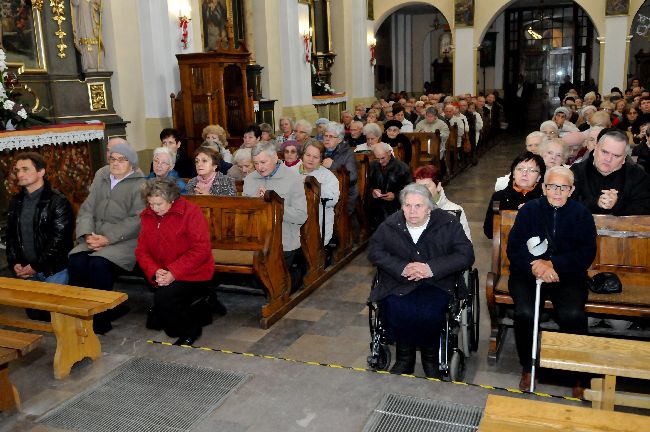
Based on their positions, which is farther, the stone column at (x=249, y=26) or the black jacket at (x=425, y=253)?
the stone column at (x=249, y=26)

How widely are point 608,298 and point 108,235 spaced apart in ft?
11.6

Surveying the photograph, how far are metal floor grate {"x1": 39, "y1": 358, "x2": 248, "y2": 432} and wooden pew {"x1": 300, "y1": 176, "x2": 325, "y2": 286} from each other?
A: 79.5 inches

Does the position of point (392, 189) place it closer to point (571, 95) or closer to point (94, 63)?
point (94, 63)

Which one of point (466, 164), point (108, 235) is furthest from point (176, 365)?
point (466, 164)

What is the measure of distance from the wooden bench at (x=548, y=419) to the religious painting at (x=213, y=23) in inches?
420

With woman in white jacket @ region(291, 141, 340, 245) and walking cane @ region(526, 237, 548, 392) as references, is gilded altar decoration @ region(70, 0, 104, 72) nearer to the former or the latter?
woman in white jacket @ region(291, 141, 340, 245)

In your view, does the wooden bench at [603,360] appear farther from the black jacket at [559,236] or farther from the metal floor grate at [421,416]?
the black jacket at [559,236]

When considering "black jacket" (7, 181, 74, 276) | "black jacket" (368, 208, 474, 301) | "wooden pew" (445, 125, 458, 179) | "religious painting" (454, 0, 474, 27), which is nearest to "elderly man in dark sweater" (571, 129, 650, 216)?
"black jacket" (368, 208, 474, 301)

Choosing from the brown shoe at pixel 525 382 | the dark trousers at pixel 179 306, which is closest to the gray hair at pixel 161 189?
the dark trousers at pixel 179 306

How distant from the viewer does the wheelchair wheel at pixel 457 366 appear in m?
3.70

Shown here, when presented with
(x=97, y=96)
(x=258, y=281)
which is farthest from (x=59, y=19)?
(x=258, y=281)

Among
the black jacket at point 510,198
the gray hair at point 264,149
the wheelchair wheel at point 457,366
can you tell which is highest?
the gray hair at point 264,149

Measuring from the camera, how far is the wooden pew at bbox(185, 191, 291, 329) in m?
4.87

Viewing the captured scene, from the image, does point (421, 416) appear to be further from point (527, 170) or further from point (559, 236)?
point (527, 170)
